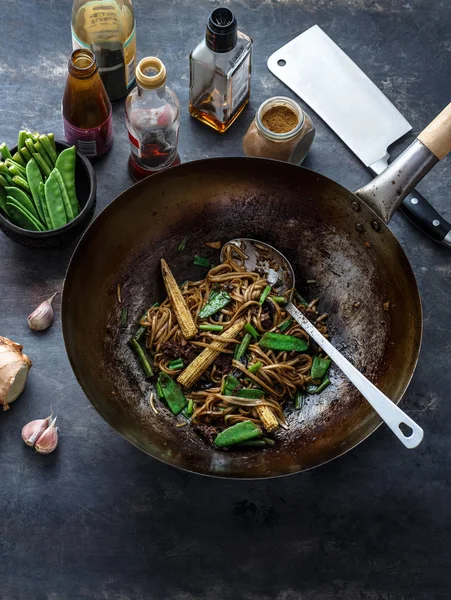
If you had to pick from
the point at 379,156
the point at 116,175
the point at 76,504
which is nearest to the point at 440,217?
the point at 379,156

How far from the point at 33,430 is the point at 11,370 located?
0.23 m

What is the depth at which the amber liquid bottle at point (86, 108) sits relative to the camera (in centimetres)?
270

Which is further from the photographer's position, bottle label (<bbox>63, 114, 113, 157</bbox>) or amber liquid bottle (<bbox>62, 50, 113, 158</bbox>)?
bottle label (<bbox>63, 114, 113, 157</bbox>)

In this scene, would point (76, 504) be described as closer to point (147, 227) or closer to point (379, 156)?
point (147, 227)

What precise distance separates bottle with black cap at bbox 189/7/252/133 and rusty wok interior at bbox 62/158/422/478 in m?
0.38

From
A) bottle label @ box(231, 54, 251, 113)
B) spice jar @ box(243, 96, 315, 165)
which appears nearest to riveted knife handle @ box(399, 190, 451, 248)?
spice jar @ box(243, 96, 315, 165)

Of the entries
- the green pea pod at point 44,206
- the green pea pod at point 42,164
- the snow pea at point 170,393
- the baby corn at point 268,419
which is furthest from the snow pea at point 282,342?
the green pea pod at point 42,164

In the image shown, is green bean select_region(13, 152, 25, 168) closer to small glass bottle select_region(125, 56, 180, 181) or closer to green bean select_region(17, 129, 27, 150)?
green bean select_region(17, 129, 27, 150)

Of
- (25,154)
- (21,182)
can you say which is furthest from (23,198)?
(25,154)

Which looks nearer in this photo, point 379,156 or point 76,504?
point 76,504

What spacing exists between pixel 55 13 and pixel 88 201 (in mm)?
912

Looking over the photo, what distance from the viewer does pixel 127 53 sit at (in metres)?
2.93

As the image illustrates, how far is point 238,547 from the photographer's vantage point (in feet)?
8.97

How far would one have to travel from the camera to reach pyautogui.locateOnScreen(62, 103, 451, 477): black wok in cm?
258
